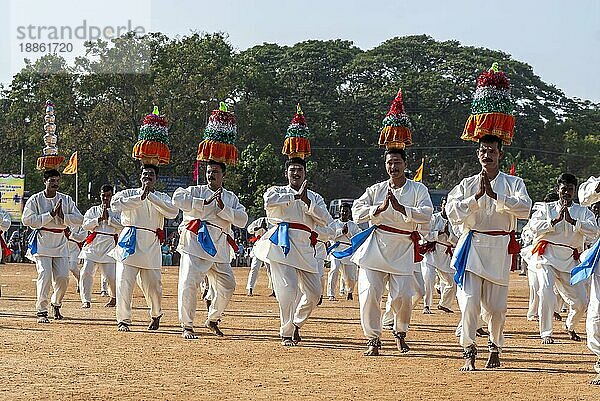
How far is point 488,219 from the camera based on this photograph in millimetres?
10211

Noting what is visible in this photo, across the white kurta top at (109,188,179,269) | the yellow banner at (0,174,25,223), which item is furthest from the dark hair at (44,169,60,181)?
the yellow banner at (0,174,25,223)

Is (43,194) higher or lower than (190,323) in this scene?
higher

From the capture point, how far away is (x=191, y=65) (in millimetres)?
47312

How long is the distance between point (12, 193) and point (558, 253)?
103 feet

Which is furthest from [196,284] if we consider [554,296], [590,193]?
[590,193]

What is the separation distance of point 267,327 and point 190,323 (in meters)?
2.25

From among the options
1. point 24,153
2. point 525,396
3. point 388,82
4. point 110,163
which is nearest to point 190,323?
point 525,396

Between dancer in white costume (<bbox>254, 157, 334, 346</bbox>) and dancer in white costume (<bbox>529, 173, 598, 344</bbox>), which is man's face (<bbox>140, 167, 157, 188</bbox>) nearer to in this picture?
dancer in white costume (<bbox>254, 157, 334, 346</bbox>)

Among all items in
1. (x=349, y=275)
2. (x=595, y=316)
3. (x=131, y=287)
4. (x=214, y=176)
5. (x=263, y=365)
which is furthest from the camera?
(x=349, y=275)

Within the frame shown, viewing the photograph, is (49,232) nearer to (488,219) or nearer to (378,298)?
(378,298)

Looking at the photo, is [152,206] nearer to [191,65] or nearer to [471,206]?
[471,206]

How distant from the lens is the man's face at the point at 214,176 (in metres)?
13.1

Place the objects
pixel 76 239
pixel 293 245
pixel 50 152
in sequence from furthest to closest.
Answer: pixel 76 239 < pixel 50 152 < pixel 293 245

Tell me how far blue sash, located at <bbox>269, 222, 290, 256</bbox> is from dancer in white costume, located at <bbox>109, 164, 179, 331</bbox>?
5.27 feet
